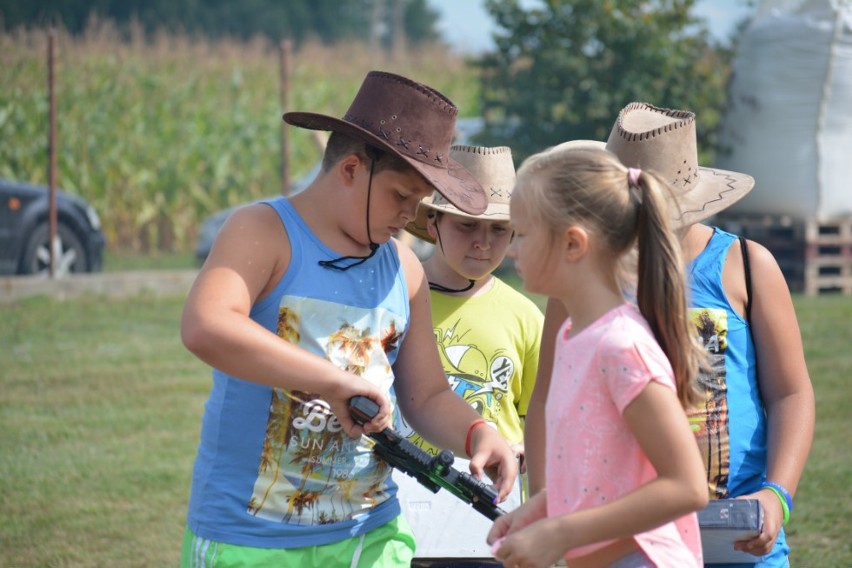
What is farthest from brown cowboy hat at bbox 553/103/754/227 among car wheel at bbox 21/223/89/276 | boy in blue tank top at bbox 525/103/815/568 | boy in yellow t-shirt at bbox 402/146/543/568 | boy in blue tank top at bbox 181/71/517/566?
car wheel at bbox 21/223/89/276

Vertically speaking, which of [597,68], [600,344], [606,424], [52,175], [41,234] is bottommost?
[41,234]

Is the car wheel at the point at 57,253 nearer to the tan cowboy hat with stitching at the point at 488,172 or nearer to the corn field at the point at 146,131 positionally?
the corn field at the point at 146,131

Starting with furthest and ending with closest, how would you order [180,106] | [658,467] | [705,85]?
1. [180,106]
2. [705,85]
3. [658,467]

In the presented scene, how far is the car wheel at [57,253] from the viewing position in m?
12.0

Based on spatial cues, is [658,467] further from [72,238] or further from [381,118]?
[72,238]

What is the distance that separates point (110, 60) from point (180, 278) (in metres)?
7.27

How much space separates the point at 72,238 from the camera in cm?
1249

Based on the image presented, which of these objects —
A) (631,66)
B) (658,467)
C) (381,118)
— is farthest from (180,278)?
(658,467)

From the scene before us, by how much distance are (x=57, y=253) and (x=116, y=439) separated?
226 inches

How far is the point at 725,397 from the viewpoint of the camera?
283cm

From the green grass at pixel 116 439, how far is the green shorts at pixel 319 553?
7.97 ft

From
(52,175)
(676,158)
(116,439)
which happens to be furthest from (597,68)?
(676,158)

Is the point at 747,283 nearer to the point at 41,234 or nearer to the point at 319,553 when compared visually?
the point at 319,553

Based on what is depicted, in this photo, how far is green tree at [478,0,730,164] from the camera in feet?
45.5
